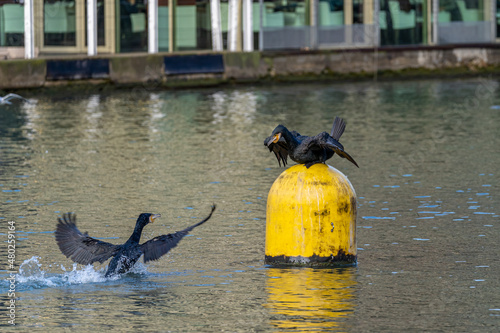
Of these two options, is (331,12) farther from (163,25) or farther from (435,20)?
(163,25)

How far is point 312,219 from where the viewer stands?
10664 millimetres

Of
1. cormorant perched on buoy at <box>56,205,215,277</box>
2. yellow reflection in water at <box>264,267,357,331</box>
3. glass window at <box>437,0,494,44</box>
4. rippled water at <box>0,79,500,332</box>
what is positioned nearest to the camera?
yellow reflection in water at <box>264,267,357,331</box>

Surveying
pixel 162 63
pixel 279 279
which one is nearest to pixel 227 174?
pixel 279 279

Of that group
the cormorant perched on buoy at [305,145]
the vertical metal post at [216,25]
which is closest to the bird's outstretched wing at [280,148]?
the cormorant perched on buoy at [305,145]

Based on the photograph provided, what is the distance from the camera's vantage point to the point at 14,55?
33938 mm

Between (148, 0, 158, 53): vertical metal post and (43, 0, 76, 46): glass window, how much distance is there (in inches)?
93.3

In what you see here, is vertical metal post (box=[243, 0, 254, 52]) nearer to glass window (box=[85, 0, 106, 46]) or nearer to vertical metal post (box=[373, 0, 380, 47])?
vertical metal post (box=[373, 0, 380, 47])

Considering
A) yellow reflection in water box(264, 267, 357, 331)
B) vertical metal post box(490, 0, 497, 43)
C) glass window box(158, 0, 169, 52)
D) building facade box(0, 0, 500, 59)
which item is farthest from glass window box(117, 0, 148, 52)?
yellow reflection in water box(264, 267, 357, 331)

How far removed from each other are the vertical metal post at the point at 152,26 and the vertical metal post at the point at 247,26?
2985mm

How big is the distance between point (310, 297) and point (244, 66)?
83.4ft

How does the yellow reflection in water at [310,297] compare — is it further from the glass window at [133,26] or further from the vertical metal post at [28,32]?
the glass window at [133,26]

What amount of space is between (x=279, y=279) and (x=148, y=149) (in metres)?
9.60

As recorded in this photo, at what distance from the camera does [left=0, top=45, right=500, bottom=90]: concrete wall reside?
3169 centimetres

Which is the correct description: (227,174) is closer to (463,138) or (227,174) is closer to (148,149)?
(148,149)
